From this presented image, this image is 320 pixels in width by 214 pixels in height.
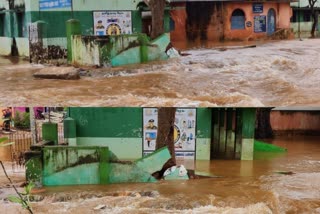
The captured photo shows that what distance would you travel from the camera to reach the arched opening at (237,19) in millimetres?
23969

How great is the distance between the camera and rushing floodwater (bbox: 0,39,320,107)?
10.4 m

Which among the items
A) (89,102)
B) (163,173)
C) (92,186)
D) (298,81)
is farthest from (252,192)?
(298,81)

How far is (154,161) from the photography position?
376 inches

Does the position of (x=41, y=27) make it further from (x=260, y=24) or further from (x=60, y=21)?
(x=260, y=24)

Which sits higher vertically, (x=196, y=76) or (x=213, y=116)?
(x=196, y=76)

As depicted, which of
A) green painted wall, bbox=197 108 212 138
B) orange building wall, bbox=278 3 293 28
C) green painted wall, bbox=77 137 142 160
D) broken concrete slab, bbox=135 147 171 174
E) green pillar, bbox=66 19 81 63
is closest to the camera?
broken concrete slab, bbox=135 147 171 174

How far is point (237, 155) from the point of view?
41.7 ft

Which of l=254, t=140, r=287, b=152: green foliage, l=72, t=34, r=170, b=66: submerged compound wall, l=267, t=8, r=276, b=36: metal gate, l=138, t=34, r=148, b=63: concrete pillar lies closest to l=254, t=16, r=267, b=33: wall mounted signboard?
l=267, t=8, r=276, b=36: metal gate

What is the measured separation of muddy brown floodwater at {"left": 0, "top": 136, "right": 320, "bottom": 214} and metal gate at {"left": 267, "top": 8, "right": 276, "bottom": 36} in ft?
49.1

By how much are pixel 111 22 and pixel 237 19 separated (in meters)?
8.66

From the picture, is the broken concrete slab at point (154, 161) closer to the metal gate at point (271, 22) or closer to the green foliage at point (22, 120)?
the green foliage at point (22, 120)

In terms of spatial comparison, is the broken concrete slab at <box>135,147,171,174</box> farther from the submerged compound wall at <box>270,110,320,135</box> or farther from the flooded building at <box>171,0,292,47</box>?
the flooded building at <box>171,0,292,47</box>

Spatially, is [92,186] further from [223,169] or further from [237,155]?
[237,155]

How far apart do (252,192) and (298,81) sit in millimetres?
5083
